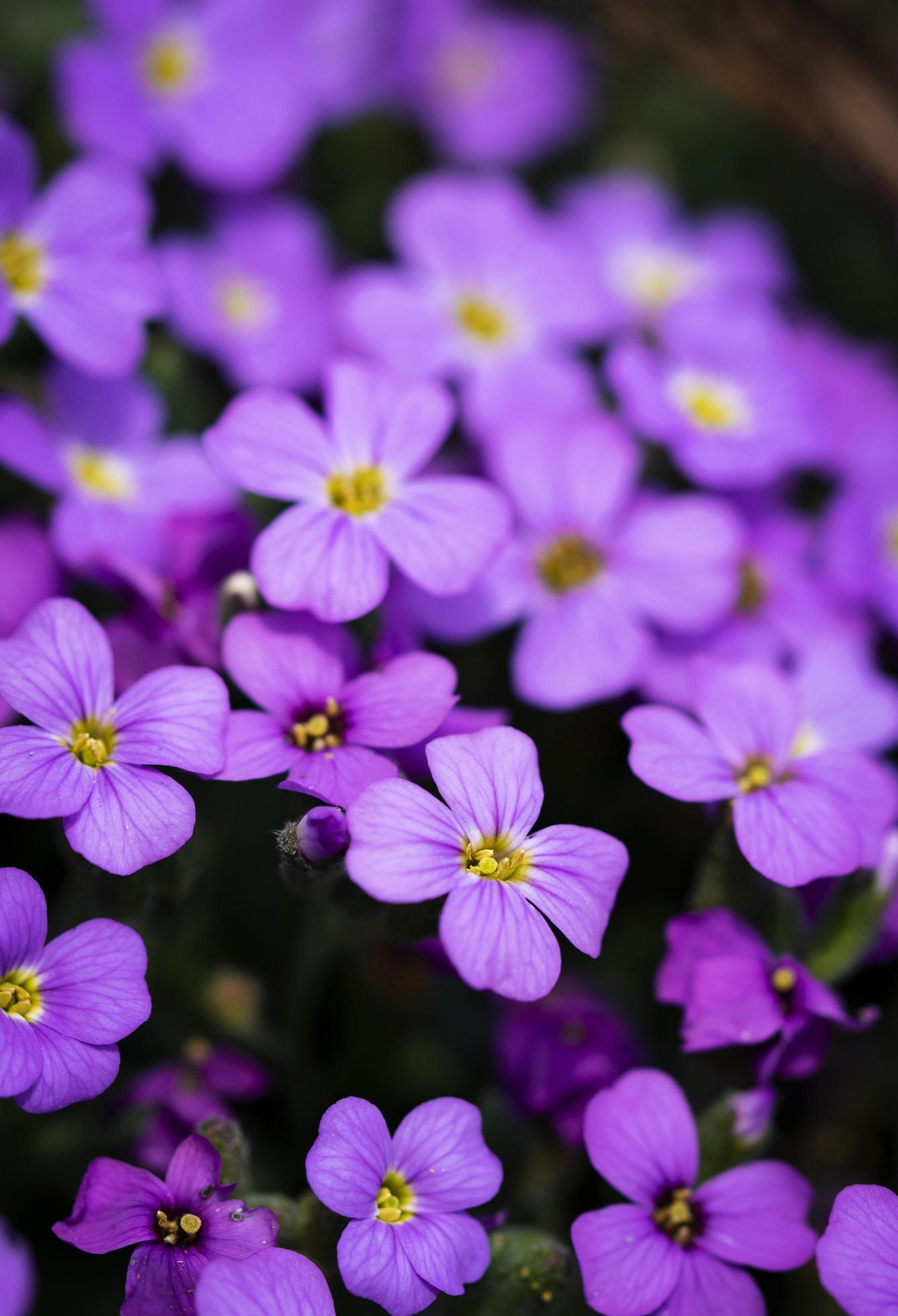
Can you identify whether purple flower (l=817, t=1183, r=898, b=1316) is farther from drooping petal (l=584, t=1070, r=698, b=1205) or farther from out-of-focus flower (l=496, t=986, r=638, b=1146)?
out-of-focus flower (l=496, t=986, r=638, b=1146)

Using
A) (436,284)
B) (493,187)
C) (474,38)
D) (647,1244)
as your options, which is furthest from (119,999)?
(474,38)

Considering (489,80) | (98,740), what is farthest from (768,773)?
(489,80)

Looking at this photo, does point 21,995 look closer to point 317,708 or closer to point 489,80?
point 317,708

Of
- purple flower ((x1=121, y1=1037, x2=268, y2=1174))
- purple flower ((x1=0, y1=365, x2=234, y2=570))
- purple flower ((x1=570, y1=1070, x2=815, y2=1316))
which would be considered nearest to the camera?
purple flower ((x1=570, y1=1070, x2=815, y2=1316))

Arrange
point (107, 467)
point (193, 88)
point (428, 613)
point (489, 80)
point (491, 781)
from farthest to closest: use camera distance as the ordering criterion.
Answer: point (489, 80) < point (193, 88) < point (107, 467) < point (428, 613) < point (491, 781)

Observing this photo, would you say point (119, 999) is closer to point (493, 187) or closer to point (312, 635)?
point (312, 635)

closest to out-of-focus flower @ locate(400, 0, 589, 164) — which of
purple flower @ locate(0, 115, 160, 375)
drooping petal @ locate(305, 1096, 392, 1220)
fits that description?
purple flower @ locate(0, 115, 160, 375)
